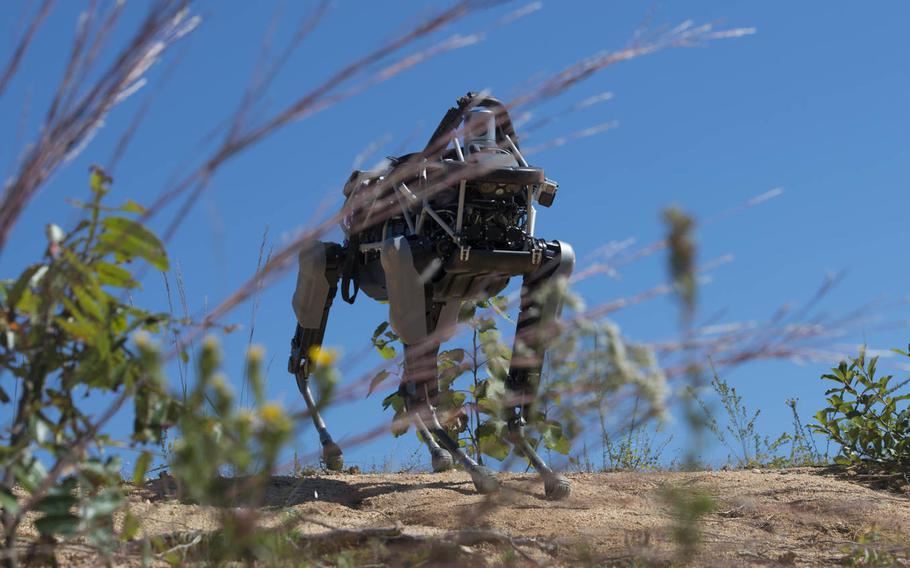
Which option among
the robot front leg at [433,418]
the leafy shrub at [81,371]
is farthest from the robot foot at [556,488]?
the leafy shrub at [81,371]

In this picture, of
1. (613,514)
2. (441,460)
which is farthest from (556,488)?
(441,460)

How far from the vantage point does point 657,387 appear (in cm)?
149

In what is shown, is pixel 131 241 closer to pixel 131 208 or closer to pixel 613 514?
pixel 131 208

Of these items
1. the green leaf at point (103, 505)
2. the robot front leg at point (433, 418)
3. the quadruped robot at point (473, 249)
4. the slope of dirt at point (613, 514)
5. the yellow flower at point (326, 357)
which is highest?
the quadruped robot at point (473, 249)

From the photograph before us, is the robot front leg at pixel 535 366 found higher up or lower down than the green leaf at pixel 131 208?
higher up

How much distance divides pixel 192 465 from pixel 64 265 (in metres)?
0.65

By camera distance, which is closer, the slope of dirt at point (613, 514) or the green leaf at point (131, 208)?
the green leaf at point (131, 208)

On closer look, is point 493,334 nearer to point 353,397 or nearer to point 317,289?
point 317,289

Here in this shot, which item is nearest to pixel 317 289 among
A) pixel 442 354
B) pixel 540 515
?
pixel 442 354

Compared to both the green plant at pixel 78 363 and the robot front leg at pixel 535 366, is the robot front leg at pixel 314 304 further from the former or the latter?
the green plant at pixel 78 363

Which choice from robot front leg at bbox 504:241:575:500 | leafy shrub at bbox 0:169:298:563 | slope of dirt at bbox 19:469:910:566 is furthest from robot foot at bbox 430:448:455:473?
leafy shrub at bbox 0:169:298:563

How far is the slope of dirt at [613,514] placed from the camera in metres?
2.92

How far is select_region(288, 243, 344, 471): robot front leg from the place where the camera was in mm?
5105

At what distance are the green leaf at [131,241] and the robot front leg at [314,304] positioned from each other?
3.13 metres
